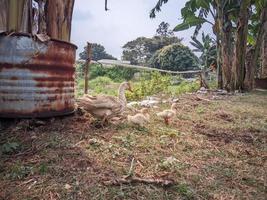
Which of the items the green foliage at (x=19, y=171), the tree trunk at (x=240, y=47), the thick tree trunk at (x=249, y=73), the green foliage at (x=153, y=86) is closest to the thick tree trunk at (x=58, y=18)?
the green foliage at (x=19, y=171)

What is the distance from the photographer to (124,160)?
2.28 meters

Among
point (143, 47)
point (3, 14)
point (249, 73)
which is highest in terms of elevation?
point (143, 47)

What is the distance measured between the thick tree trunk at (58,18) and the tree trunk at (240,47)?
20.9 ft

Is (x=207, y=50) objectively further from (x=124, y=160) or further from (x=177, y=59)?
(x=124, y=160)

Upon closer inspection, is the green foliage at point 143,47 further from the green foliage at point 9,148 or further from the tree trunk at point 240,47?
the green foliage at point 9,148

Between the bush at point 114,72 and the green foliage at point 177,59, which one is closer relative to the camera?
the bush at point 114,72

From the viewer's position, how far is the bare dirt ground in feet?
6.02

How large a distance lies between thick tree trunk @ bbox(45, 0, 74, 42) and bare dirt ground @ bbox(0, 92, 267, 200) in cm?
94

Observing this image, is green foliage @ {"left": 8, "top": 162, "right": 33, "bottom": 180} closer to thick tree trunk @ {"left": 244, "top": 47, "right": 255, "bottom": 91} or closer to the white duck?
the white duck

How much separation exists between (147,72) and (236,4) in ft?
12.0

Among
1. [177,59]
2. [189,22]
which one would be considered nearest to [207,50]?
[177,59]

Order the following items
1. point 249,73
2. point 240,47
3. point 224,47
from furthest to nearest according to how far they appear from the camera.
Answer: point 249,73
point 224,47
point 240,47

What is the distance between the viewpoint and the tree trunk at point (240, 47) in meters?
8.73

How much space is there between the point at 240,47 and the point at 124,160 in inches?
294
